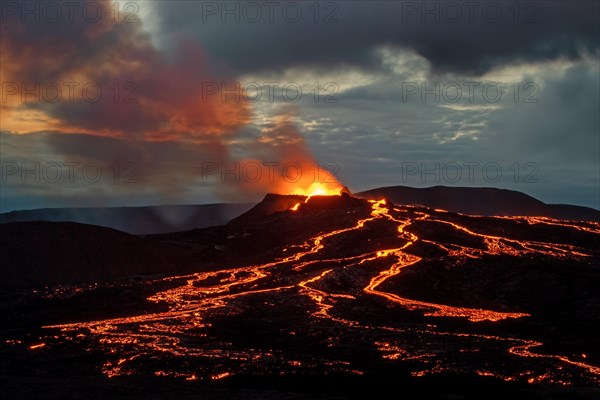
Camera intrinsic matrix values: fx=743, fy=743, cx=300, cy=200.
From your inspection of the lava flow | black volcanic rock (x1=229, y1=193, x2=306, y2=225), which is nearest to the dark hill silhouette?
black volcanic rock (x1=229, y1=193, x2=306, y2=225)

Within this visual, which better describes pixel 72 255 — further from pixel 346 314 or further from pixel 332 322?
pixel 332 322

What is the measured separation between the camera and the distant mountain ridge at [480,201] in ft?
494

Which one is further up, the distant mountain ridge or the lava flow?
the distant mountain ridge

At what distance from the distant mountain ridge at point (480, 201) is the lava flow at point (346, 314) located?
270 ft

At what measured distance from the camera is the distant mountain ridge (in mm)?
150500

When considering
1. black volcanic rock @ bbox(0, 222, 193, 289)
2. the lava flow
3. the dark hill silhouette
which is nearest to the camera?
the lava flow

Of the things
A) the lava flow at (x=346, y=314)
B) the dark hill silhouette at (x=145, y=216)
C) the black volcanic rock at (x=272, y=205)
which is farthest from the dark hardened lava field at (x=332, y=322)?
the dark hill silhouette at (x=145, y=216)

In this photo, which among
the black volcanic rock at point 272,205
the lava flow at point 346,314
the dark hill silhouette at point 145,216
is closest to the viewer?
the lava flow at point 346,314

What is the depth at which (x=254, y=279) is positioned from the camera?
48.7 metres

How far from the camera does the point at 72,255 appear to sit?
5953 centimetres

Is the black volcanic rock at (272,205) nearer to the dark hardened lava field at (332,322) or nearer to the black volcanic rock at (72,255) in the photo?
the dark hardened lava field at (332,322)

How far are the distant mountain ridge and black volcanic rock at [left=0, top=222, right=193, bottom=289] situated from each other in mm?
99307

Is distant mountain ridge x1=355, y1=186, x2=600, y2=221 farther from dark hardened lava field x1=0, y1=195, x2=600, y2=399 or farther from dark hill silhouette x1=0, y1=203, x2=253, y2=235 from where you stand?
dark hardened lava field x1=0, y1=195, x2=600, y2=399

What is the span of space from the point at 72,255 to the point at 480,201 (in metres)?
116
